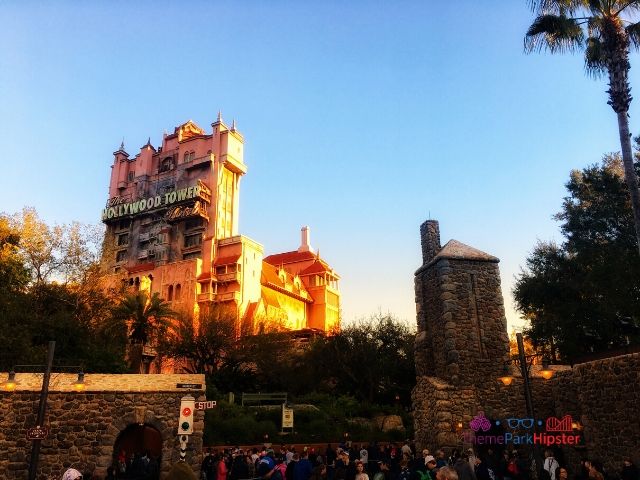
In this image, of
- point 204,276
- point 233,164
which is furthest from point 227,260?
point 233,164

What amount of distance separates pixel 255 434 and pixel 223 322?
15.6 meters

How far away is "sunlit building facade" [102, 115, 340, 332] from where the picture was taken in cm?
5119

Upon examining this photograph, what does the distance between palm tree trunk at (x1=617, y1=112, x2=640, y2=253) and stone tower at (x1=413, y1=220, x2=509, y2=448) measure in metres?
5.70

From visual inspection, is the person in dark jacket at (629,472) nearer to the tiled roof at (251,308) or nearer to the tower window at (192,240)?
the tiled roof at (251,308)

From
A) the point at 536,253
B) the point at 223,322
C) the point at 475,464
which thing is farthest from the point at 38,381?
the point at 536,253

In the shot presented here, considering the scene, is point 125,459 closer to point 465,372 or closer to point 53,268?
point 465,372

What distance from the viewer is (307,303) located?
65062 mm

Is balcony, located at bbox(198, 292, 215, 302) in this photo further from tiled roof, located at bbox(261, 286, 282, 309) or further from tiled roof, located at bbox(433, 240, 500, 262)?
tiled roof, located at bbox(433, 240, 500, 262)

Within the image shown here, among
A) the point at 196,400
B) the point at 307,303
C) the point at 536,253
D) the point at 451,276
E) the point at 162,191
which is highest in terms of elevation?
the point at 162,191

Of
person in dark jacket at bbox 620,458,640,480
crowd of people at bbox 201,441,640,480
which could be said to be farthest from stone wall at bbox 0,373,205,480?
person in dark jacket at bbox 620,458,640,480

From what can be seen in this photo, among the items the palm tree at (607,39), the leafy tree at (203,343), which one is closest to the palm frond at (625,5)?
the palm tree at (607,39)

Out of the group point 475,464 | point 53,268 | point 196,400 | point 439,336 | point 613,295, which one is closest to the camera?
point 475,464

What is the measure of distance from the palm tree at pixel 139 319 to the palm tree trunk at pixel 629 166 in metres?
30.0

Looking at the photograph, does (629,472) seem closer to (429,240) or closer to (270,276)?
(429,240)
